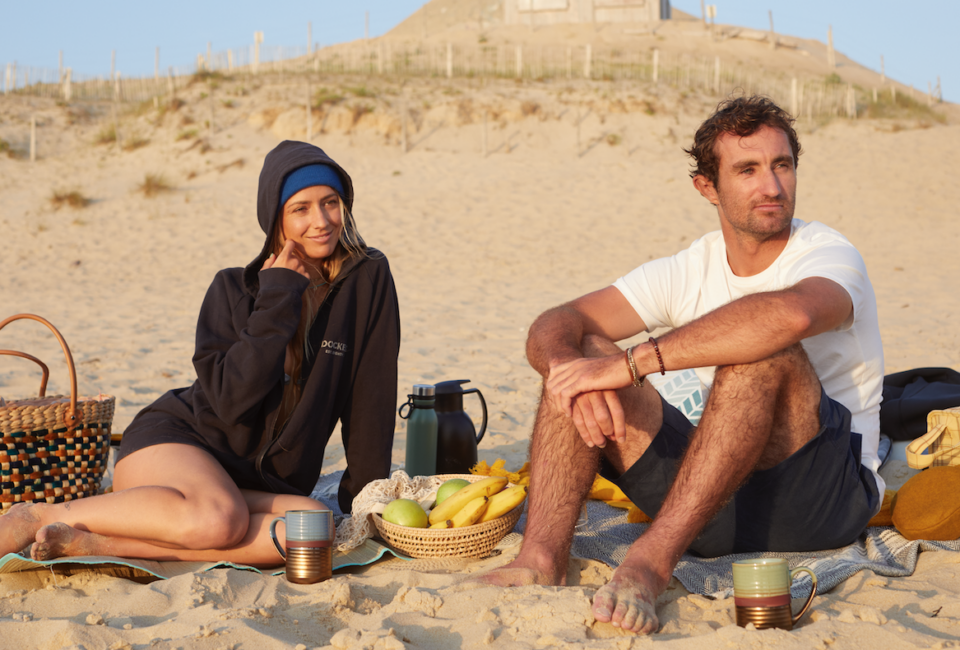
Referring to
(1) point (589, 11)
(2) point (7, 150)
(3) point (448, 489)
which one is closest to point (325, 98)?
(2) point (7, 150)

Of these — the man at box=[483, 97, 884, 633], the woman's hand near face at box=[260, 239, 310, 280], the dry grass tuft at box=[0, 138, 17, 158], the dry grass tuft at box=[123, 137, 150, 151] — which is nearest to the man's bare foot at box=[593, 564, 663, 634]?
the man at box=[483, 97, 884, 633]

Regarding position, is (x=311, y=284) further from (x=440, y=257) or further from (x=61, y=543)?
(x=440, y=257)

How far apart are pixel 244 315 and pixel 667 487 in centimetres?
163

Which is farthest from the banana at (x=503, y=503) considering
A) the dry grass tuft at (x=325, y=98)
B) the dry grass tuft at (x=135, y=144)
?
the dry grass tuft at (x=135, y=144)

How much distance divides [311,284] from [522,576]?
147 centimetres

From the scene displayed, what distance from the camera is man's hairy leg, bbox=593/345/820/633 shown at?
213 centimetres

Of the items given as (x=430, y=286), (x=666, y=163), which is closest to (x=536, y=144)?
(x=666, y=163)

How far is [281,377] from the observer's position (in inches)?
113

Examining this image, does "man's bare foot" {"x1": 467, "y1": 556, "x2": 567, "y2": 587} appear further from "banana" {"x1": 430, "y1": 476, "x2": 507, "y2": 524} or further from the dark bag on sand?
the dark bag on sand

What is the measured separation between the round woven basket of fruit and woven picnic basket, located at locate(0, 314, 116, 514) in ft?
3.97

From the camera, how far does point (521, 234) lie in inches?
482

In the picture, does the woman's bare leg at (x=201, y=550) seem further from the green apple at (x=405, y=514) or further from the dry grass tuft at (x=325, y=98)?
the dry grass tuft at (x=325, y=98)

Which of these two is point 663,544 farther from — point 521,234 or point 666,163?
point 666,163

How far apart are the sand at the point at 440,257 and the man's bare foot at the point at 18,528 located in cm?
11
